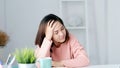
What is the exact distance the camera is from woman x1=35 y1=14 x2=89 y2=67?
2002 mm

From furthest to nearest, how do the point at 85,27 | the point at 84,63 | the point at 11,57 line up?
the point at 85,27, the point at 84,63, the point at 11,57

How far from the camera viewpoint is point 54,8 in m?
3.28

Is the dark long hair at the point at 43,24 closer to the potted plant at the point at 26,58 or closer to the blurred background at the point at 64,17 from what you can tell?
the potted plant at the point at 26,58

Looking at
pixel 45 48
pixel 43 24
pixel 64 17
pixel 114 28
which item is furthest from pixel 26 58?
pixel 114 28

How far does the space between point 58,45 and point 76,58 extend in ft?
0.79

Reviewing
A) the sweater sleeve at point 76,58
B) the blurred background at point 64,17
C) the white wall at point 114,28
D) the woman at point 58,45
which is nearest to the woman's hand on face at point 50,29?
the woman at point 58,45

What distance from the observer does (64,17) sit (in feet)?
10.7

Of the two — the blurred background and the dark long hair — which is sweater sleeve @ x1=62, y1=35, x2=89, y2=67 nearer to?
the dark long hair

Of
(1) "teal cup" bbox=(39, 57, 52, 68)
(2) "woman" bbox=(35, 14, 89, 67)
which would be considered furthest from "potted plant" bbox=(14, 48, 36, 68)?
(2) "woman" bbox=(35, 14, 89, 67)

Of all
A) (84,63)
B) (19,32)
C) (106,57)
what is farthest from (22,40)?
(84,63)

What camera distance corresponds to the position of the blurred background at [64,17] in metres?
3.26

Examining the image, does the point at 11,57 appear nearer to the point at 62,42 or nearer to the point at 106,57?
the point at 62,42

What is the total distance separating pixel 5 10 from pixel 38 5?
1.41 ft

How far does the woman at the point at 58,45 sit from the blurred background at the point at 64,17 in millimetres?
1093
